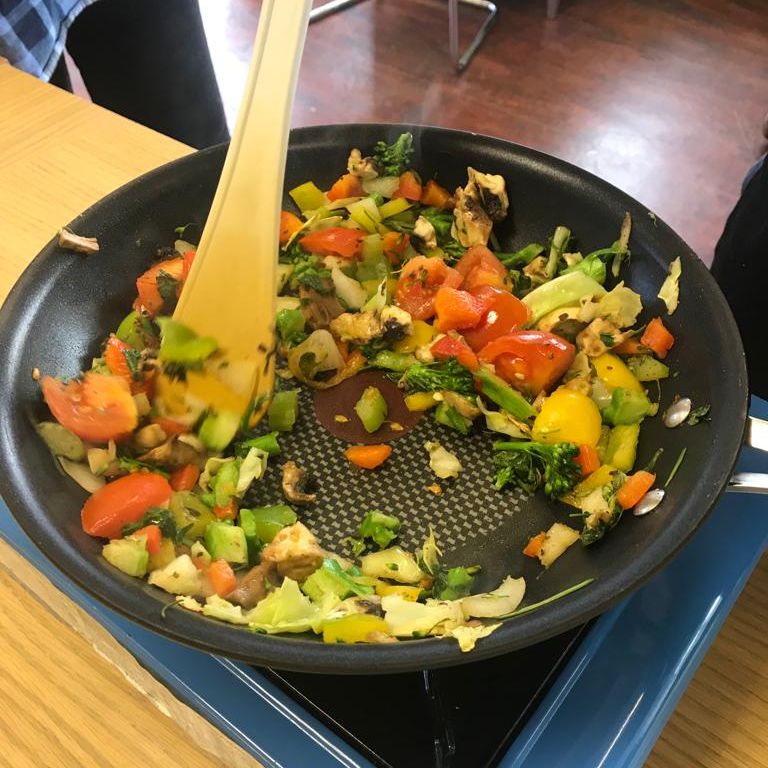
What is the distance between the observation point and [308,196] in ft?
4.15

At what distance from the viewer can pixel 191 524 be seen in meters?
0.97

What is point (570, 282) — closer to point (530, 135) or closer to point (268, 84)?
point (268, 84)

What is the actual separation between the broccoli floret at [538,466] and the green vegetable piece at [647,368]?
0.47ft

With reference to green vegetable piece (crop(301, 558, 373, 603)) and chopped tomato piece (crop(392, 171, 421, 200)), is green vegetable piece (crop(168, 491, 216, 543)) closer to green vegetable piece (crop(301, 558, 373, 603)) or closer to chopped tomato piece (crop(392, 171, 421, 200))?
green vegetable piece (crop(301, 558, 373, 603))

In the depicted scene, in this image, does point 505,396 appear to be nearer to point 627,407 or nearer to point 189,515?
point 627,407

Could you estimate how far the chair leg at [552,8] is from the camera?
3.62m

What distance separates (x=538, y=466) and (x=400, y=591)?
0.25m

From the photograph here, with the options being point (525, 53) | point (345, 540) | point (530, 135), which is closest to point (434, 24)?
point (525, 53)

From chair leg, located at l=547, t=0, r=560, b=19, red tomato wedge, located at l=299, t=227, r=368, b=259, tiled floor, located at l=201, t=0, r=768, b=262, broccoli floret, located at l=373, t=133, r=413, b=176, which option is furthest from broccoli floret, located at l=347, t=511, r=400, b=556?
chair leg, located at l=547, t=0, r=560, b=19

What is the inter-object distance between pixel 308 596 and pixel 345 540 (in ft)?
0.41

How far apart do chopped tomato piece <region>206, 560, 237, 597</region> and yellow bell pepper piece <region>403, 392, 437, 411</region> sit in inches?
14.0

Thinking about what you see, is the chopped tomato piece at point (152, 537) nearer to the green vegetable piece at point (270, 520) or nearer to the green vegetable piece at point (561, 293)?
the green vegetable piece at point (270, 520)

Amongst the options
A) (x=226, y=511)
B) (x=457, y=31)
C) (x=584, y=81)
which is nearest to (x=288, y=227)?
(x=226, y=511)

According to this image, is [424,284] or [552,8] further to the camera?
[552,8]
